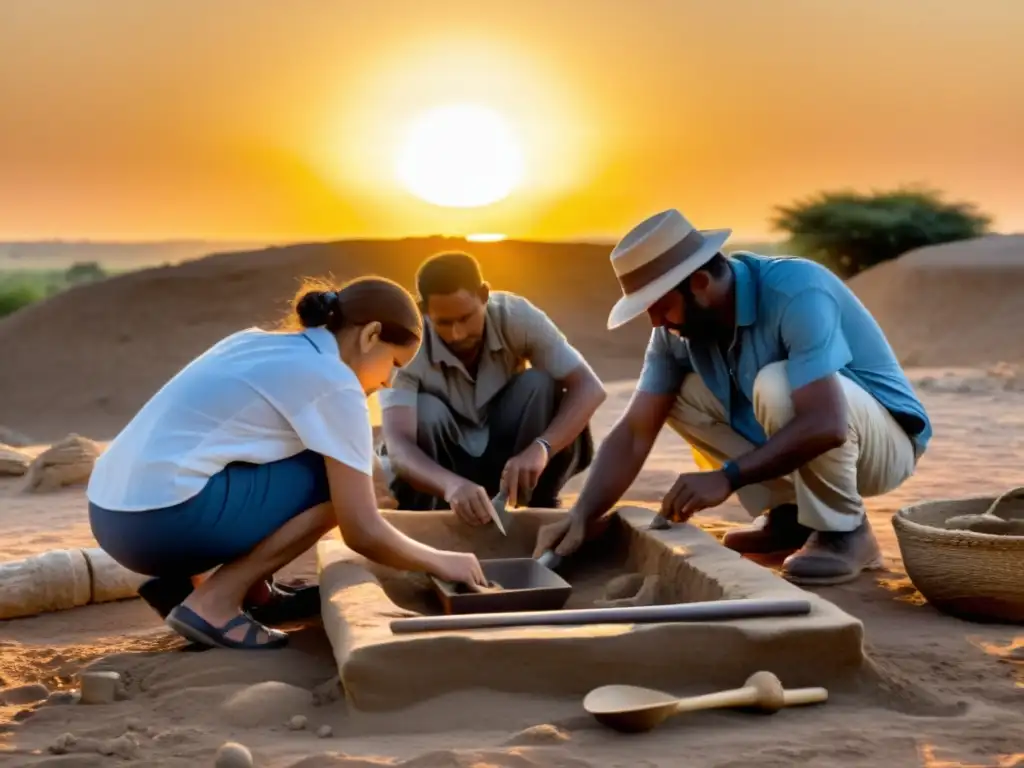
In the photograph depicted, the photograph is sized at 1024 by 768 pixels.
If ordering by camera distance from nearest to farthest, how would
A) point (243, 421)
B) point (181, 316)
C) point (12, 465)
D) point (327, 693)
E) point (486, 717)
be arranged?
point (486, 717) < point (327, 693) < point (243, 421) < point (12, 465) < point (181, 316)

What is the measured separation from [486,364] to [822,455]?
1342 mm

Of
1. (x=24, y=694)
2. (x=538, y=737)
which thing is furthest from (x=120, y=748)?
(x=538, y=737)

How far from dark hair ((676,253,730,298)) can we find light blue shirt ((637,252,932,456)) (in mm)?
52

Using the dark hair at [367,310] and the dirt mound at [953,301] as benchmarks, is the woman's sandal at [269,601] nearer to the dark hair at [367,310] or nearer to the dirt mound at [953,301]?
the dark hair at [367,310]

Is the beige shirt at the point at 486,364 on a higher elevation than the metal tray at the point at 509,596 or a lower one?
higher

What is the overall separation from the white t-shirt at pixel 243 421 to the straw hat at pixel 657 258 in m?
0.98

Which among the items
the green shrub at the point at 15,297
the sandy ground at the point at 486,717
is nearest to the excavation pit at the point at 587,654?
Answer: the sandy ground at the point at 486,717

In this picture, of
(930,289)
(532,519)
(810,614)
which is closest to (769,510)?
(532,519)

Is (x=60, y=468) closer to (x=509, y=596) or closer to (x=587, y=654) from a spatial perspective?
(x=509, y=596)

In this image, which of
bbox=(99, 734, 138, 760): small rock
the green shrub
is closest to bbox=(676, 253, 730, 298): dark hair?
bbox=(99, 734, 138, 760): small rock

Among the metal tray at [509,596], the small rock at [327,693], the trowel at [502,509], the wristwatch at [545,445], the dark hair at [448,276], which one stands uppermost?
the dark hair at [448,276]

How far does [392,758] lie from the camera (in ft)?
8.19

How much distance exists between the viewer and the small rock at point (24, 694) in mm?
3182

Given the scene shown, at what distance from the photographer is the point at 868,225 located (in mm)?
22844
